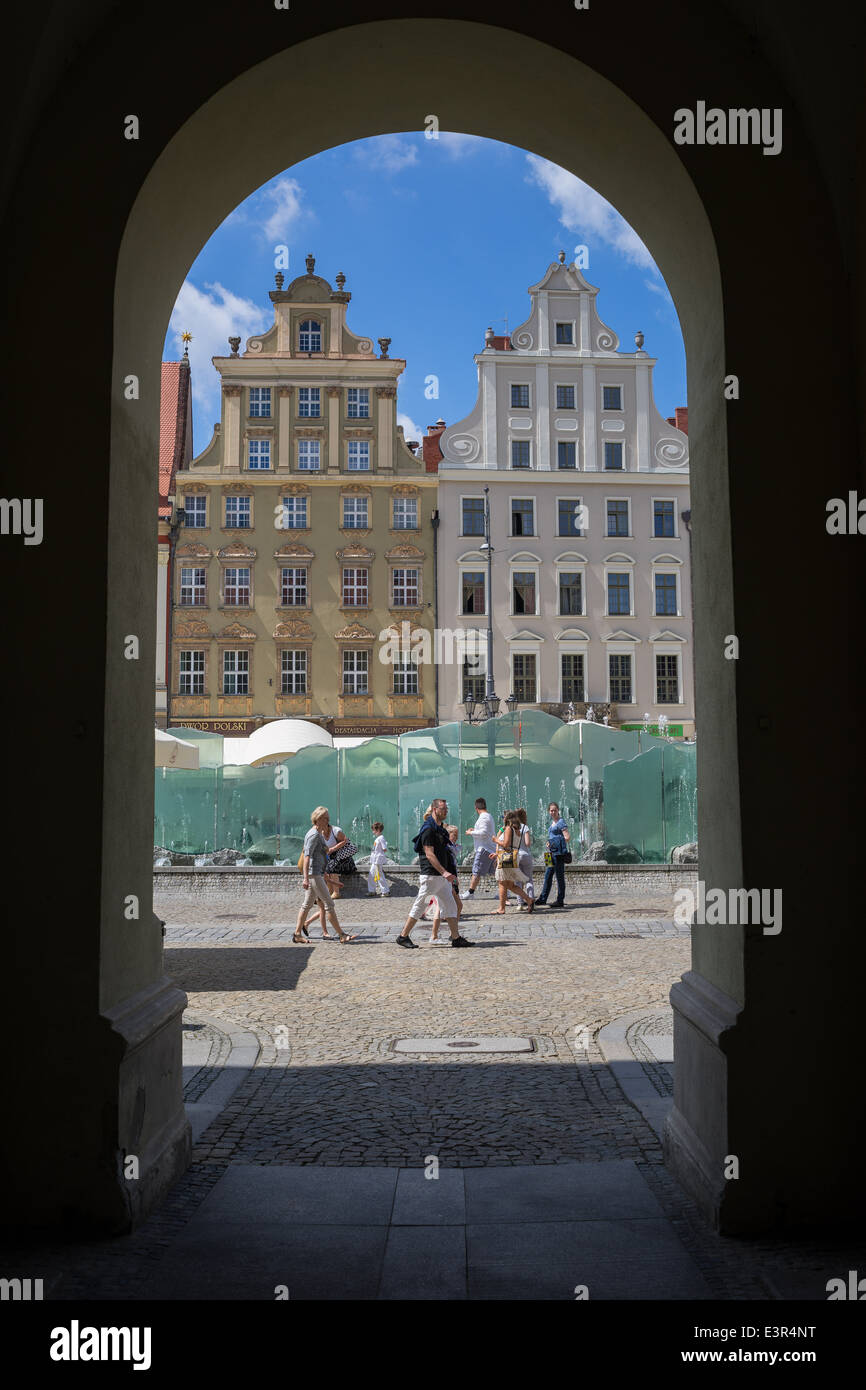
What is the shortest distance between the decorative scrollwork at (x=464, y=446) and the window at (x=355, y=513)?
150 inches

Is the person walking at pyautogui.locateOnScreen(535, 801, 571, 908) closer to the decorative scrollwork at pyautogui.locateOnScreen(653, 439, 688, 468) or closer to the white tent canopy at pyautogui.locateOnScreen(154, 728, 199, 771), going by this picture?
the white tent canopy at pyautogui.locateOnScreen(154, 728, 199, 771)

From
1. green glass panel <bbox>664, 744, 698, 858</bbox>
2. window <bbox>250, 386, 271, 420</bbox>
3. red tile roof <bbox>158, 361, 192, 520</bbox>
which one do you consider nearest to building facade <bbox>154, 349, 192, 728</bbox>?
red tile roof <bbox>158, 361, 192, 520</bbox>

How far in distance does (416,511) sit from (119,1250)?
3901 cm

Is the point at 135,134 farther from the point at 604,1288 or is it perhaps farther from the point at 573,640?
the point at 573,640

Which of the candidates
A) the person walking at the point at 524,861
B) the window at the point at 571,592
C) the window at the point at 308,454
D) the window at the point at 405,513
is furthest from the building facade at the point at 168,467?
the person walking at the point at 524,861

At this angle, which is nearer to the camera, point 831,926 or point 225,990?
point 831,926

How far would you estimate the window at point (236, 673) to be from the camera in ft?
134

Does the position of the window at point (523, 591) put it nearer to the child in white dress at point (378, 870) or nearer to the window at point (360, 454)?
the window at point (360, 454)

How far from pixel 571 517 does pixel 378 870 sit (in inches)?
1025

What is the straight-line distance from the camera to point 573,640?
41.9 metres

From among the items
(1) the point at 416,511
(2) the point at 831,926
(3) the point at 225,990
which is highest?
(1) the point at 416,511

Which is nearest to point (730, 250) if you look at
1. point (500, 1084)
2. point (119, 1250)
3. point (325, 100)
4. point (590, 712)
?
point (325, 100)

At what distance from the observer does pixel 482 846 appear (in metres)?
19.2

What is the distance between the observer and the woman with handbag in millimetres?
16266
